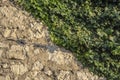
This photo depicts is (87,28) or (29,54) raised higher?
(87,28)

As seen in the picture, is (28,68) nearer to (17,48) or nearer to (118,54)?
(17,48)

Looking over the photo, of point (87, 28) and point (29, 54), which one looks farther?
point (87, 28)

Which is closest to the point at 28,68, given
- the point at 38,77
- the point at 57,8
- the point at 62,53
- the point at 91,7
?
the point at 38,77

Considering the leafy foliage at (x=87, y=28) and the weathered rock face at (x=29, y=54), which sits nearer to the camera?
the weathered rock face at (x=29, y=54)

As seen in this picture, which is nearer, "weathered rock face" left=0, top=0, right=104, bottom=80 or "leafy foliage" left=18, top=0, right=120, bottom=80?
"weathered rock face" left=0, top=0, right=104, bottom=80
